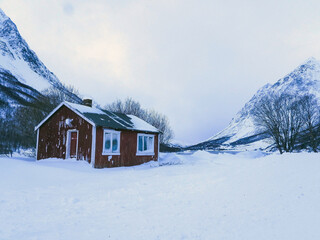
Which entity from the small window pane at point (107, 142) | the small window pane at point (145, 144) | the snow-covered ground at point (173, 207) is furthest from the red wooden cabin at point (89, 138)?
the snow-covered ground at point (173, 207)

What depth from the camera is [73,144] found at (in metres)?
17.7

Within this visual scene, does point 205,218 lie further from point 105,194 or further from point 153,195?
point 105,194

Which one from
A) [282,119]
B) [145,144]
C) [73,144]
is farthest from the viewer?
[282,119]

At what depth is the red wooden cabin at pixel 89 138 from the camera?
656 inches

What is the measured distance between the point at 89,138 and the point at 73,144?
1.81 meters

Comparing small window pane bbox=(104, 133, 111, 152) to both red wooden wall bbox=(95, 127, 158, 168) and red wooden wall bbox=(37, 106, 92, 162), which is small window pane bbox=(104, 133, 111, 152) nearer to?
red wooden wall bbox=(95, 127, 158, 168)

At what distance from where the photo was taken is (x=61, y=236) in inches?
188

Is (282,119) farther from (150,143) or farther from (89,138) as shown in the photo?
(89,138)

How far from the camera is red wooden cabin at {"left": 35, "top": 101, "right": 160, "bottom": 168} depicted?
1666cm

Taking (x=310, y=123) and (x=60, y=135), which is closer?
(x=60, y=135)

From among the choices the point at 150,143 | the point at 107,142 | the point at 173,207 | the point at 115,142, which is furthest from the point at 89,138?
the point at 173,207

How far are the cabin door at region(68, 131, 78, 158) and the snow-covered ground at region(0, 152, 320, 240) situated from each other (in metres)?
6.46

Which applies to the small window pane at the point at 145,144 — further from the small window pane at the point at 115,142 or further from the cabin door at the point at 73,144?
the cabin door at the point at 73,144

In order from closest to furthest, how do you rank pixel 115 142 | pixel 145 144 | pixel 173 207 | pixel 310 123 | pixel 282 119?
pixel 173 207, pixel 115 142, pixel 145 144, pixel 282 119, pixel 310 123
